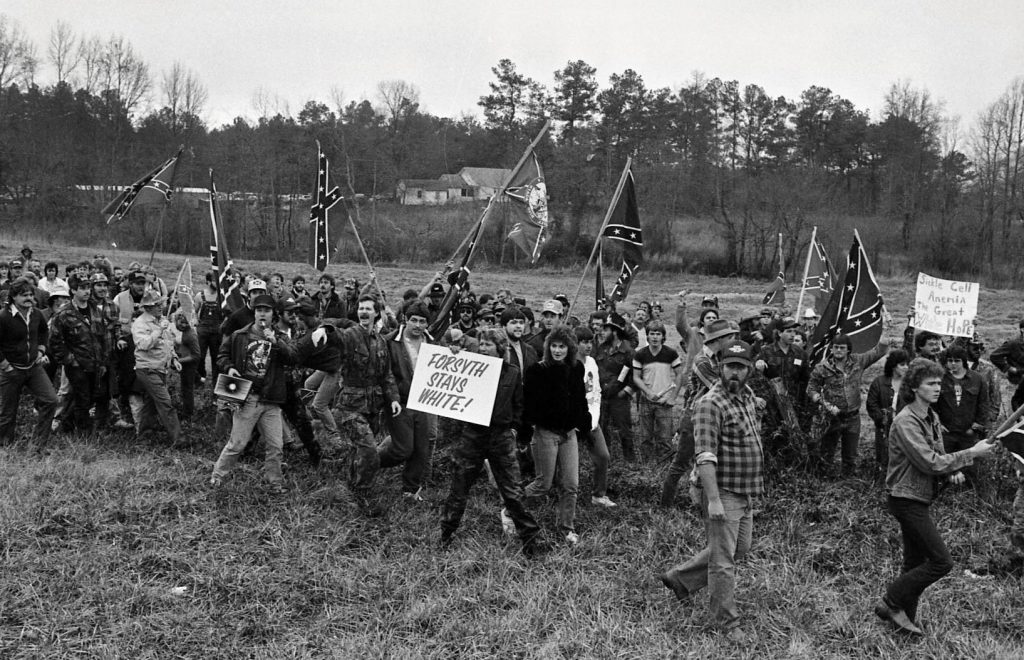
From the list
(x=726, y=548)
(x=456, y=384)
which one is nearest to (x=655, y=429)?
(x=456, y=384)

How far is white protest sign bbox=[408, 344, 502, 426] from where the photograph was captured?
6492 millimetres

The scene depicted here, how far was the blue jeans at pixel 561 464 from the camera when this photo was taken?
22.5 feet

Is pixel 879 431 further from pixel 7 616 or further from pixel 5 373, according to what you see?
pixel 5 373

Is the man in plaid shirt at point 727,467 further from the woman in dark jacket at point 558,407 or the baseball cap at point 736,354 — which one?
the woman in dark jacket at point 558,407

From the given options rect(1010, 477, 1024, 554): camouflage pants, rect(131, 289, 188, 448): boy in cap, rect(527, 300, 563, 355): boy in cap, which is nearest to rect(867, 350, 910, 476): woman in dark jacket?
rect(1010, 477, 1024, 554): camouflage pants

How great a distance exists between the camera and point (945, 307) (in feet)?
31.9

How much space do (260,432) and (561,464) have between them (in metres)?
3.08

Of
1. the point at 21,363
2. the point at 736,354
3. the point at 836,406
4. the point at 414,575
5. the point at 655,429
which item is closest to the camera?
the point at 736,354

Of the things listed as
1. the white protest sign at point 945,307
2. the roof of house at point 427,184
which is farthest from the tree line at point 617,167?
the white protest sign at point 945,307

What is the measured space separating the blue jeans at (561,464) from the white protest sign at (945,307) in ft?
17.2

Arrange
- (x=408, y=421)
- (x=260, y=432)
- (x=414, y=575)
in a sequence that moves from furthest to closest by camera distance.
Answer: (x=260, y=432) → (x=408, y=421) → (x=414, y=575)

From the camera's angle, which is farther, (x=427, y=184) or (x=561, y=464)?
(x=427, y=184)

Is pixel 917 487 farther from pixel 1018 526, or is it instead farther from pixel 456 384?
pixel 456 384

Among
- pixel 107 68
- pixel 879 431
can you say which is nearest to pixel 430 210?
pixel 107 68
